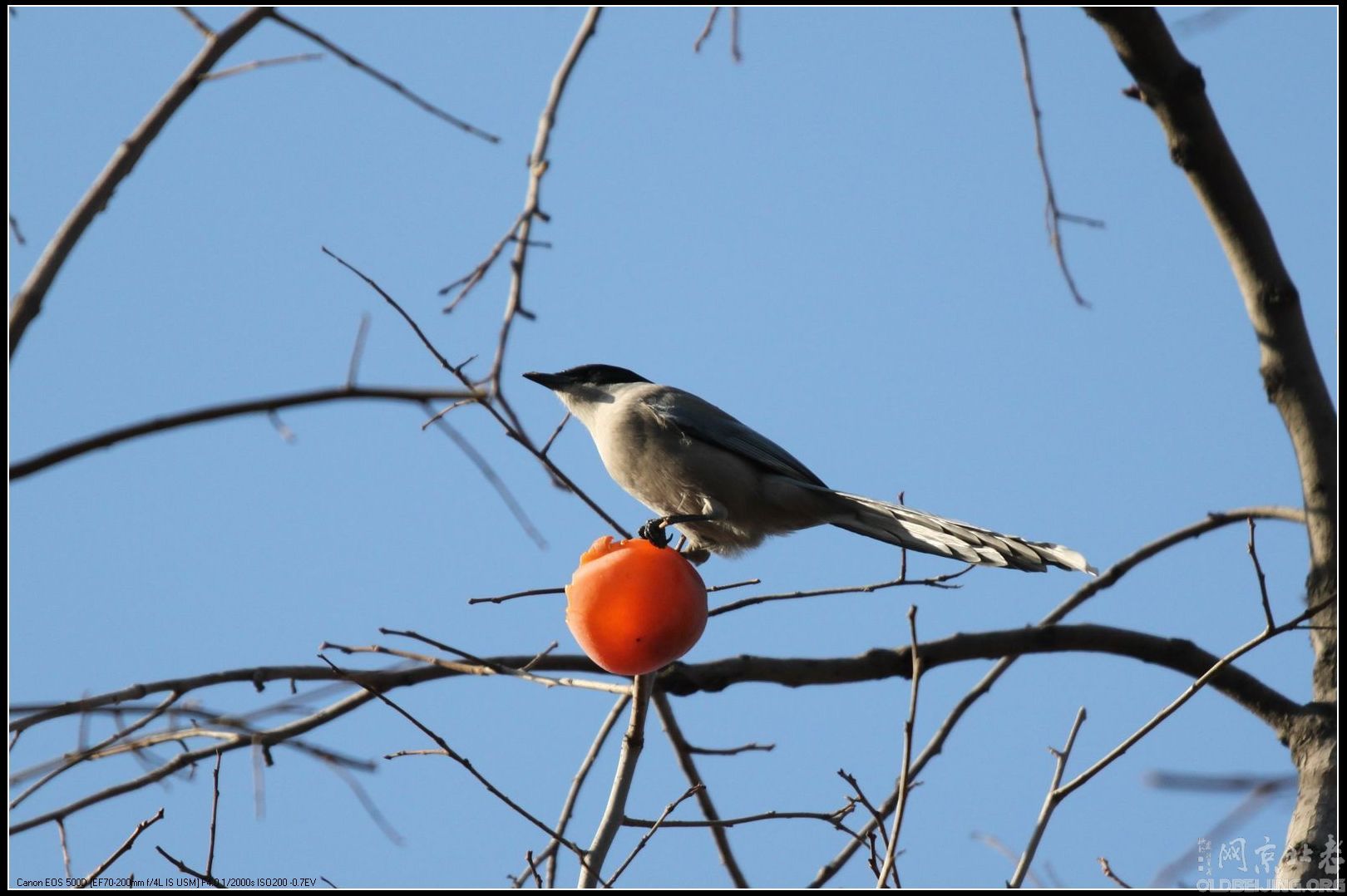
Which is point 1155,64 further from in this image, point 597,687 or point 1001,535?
point 597,687

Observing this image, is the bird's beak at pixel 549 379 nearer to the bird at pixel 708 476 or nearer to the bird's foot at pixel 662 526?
the bird at pixel 708 476

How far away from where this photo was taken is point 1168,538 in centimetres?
416

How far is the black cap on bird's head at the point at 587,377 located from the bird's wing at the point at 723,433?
1.20 ft

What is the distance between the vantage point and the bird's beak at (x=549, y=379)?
5.08 metres

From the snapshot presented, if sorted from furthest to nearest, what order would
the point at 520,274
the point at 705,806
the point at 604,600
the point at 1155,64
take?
the point at 705,806 < the point at 520,274 < the point at 1155,64 < the point at 604,600

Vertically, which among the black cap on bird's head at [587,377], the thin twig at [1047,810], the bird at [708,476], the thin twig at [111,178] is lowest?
the thin twig at [1047,810]

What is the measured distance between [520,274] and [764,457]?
3.98 feet

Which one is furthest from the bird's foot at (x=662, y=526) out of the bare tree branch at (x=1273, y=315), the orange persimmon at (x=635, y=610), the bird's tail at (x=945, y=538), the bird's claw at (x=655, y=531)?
the bare tree branch at (x=1273, y=315)

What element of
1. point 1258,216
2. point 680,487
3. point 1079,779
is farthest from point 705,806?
point 1258,216

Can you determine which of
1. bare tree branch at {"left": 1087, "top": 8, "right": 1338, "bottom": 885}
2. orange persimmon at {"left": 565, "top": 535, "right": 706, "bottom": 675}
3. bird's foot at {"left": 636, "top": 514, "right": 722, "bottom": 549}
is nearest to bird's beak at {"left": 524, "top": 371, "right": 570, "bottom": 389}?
bird's foot at {"left": 636, "top": 514, "right": 722, "bottom": 549}

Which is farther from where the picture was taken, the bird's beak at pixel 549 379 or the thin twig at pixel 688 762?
the bird's beak at pixel 549 379

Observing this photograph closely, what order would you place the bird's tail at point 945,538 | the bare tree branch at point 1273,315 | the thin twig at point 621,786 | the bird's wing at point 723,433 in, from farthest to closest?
the bird's wing at point 723,433
the bird's tail at point 945,538
the bare tree branch at point 1273,315
the thin twig at point 621,786

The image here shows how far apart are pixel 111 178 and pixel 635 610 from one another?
4.55ft

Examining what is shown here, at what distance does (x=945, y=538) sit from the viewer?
3.65 m
